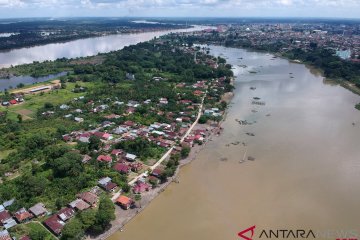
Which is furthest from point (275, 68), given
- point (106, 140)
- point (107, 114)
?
point (106, 140)

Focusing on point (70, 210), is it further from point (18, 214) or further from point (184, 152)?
point (184, 152)

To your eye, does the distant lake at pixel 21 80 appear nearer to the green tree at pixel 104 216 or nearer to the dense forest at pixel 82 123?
the dense forest at pixel 82 123

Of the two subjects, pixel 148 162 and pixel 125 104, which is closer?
pixel 148 162

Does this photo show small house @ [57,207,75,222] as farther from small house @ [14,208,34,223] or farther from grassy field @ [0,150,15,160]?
grassy field @ [0,150,15,160]

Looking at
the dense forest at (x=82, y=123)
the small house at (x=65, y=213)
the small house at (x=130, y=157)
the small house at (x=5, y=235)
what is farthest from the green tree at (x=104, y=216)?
the small house at (x=130, y=157)

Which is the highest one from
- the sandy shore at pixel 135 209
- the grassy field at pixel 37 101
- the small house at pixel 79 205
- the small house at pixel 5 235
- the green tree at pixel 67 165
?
the green tree at pixel 67 165

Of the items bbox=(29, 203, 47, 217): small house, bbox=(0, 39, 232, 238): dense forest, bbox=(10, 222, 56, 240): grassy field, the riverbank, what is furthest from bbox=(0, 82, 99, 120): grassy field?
bbox=(10, 222, 56, 240): grassy field

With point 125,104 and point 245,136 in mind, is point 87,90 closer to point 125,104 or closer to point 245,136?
point 125,104
